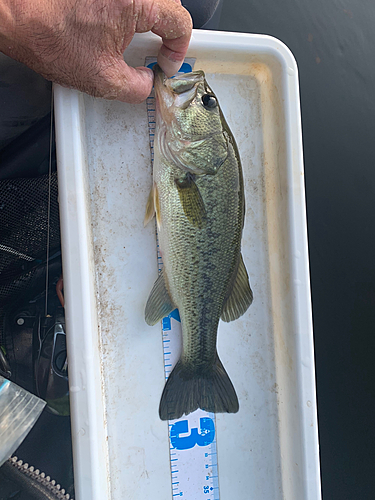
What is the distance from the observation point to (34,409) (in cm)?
128

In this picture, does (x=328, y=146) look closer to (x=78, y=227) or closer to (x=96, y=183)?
(x=96, y=183)

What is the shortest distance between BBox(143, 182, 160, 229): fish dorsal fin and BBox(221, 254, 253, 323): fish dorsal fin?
324mm

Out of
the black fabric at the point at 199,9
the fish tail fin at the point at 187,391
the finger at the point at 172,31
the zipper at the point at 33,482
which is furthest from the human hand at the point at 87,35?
the zipper at the point at 33,482

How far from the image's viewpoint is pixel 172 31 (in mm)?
891

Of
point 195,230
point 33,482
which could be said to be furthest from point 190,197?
point 33,482

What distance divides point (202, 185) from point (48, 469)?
1397 millimetres

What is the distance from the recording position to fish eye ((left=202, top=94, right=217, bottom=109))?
0.98 meters

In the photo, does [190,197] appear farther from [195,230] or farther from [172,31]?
[172,31]

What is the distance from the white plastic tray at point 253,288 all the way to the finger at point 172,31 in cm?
10

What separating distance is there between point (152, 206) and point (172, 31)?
1.59 feet

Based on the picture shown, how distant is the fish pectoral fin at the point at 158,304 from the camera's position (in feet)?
3.49

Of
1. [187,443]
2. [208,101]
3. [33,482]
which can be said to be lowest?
[33,482]

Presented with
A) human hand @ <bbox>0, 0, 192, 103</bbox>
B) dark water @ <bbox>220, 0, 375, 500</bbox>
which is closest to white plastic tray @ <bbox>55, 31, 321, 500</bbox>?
human hand @ <bbox>0, 0, 192, 103</bbox>

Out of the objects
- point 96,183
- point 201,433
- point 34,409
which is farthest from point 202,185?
point 34,409
